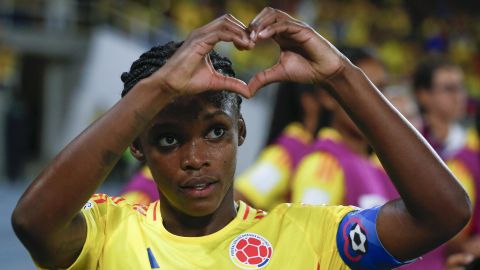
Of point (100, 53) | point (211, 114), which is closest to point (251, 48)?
point (211, 114)

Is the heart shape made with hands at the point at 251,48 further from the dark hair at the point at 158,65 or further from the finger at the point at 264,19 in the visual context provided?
the dark hair at the point at 158,65

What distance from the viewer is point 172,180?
1.92 metres

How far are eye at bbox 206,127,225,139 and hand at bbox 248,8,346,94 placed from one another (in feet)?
0.73

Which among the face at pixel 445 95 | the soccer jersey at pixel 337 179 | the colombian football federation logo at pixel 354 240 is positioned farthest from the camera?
the face at pixel 445 95

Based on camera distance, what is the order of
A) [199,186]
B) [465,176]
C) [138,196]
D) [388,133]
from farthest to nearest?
[465,176], [138,196], [199,186], [388,133]

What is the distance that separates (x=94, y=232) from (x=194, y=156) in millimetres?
331

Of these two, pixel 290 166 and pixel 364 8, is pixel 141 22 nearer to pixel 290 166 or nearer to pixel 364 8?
pixel 364 8

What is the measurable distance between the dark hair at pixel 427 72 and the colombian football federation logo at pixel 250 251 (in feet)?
11.4

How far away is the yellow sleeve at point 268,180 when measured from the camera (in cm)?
423

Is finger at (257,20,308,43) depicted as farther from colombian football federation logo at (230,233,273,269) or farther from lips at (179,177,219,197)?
colombian football federation logo at (230,233,273,269)

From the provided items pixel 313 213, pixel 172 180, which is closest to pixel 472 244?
pixel 313 213

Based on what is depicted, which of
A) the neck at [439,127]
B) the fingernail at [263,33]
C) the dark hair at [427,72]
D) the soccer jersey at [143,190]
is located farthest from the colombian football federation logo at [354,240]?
the dark hair at [427,72]

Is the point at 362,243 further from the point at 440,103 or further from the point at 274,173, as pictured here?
the point at 440,103

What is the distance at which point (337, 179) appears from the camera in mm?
3582
